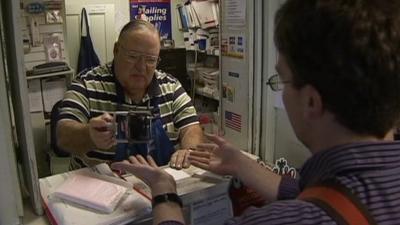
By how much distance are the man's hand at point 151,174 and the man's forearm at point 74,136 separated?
34 centimetres

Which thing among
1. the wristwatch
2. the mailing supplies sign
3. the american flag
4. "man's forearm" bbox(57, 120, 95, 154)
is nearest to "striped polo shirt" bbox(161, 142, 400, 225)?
the wristwatch

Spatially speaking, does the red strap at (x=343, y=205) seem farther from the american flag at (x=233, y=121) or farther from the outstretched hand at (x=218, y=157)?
the american flag at (x=233, y=121)

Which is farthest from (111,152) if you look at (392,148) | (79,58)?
(79,58)

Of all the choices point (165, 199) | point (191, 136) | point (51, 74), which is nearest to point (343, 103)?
point (165, 199)

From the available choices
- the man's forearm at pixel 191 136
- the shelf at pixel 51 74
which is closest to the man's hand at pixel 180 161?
the man's forearm at pixel 191 136

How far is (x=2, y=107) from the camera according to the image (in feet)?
2.83

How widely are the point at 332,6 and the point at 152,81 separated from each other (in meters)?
1.18

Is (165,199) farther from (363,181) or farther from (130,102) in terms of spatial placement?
(130,102)

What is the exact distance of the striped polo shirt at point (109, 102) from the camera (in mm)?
1542

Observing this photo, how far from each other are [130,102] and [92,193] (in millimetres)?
692

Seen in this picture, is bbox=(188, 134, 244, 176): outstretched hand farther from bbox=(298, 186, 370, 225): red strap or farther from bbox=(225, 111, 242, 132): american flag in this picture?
bbox=(298, 186, 370, 225): red strap

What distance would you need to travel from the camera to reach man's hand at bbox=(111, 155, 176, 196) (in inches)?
36.8

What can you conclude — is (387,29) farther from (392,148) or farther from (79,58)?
(79,58)

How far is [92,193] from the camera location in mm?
974
